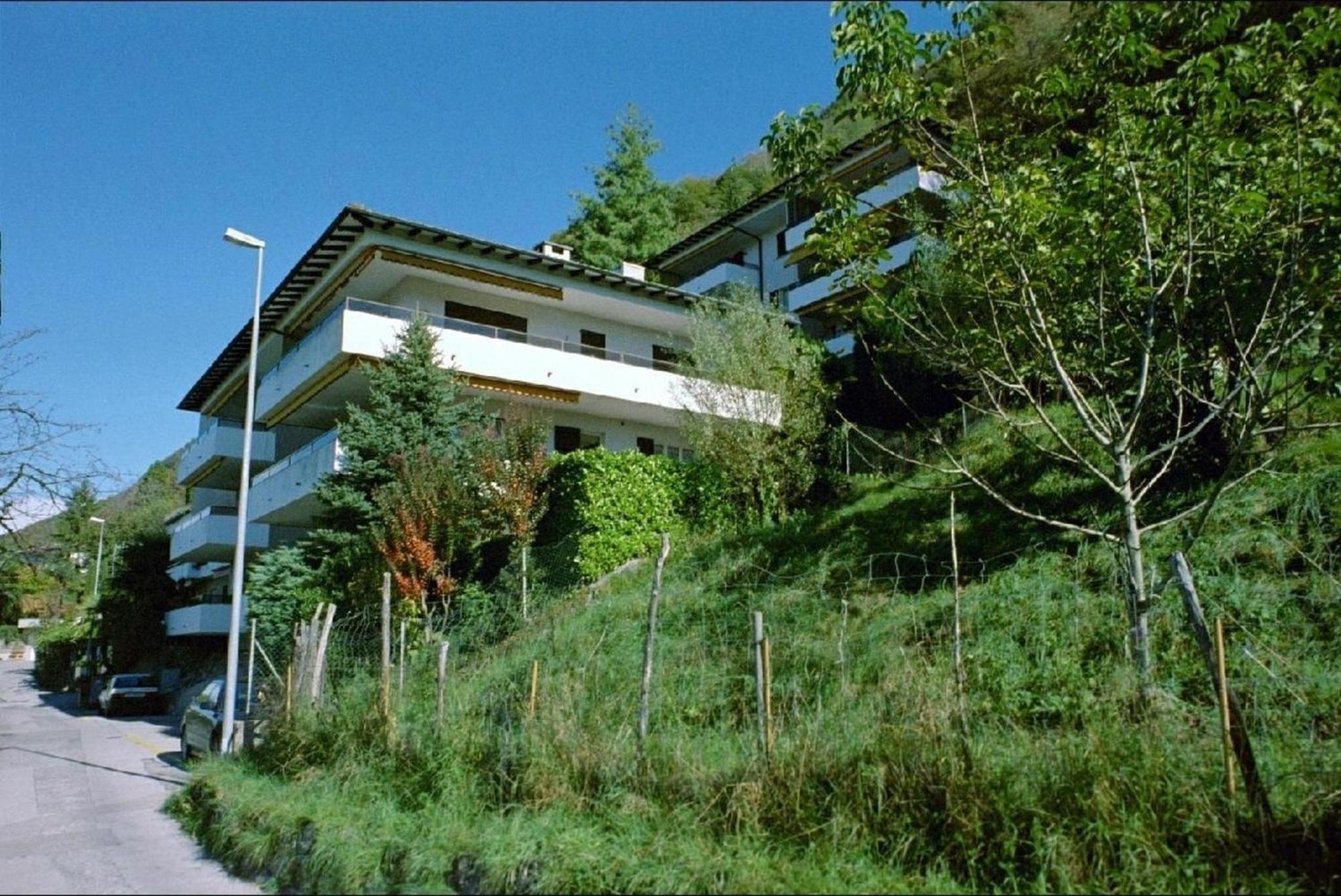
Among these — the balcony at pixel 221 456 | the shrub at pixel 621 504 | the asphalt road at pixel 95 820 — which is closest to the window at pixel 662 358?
the shrub at pixel 621 504

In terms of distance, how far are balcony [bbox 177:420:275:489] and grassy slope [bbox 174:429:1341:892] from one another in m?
19.8

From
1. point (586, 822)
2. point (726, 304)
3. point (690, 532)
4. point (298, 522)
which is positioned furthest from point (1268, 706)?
point (298, 522)

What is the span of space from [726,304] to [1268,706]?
15.9m

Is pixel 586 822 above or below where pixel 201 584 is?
below

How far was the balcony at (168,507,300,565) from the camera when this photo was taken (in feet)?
89.8

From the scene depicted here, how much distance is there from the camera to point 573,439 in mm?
25281

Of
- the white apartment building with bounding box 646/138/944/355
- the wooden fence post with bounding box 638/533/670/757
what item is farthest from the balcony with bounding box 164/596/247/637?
the wooden fence post with bounding box 638/533/670/757

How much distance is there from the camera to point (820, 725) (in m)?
5.81

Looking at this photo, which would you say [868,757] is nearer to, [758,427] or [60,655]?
[758,427]

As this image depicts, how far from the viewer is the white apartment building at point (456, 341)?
21.9m

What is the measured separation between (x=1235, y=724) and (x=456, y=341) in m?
19.1

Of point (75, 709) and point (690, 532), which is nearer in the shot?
point (690, 532)

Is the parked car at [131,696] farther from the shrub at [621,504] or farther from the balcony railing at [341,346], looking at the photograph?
the shrub at [621,504]

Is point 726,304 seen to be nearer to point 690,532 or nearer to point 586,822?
point 690,532
